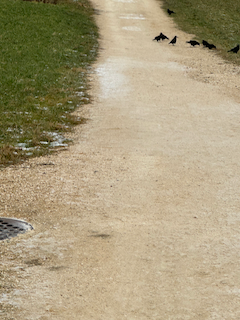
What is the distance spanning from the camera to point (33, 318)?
461 centimetres

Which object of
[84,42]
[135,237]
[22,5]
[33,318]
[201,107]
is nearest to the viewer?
[33,318]

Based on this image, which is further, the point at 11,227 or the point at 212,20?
the point at 212,20

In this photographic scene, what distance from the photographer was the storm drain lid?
6219 mm

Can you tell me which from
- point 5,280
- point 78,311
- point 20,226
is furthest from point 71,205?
point 78,311

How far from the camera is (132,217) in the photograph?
22.5ft

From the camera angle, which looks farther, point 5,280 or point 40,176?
point 40,176

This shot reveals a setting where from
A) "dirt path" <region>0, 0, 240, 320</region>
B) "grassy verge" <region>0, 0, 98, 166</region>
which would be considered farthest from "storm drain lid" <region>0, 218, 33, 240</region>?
"grassy verge" <region>0, 0, 98, 166</region>

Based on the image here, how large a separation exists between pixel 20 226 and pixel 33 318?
2.01 meters

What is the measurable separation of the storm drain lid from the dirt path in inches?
6.4

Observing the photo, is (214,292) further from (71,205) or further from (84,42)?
(84,42)

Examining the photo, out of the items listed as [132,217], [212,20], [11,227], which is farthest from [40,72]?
[212,20]

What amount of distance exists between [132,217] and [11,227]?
172 centimetres

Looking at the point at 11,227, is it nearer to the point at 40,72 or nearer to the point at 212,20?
the point at 40,72

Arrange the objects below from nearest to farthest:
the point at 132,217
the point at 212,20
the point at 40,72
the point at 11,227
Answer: the point at 11,227
the point at 132,217
the point at 40,72
the point at 212,20
